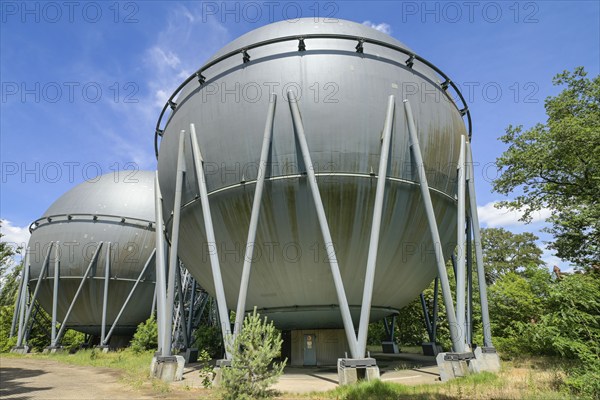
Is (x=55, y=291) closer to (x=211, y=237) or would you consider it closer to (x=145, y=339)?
(x=145, y=339)

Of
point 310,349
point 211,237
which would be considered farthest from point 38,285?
Result: point 310,349

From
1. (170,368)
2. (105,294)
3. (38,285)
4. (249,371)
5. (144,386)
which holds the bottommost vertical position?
(144,386)

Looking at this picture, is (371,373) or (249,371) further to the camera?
(371,373)

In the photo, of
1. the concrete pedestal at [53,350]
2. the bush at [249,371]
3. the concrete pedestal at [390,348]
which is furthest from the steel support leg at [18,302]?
the bush at [249,371]

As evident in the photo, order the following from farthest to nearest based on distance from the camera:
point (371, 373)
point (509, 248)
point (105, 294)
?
point (509, 248) → point (105, 294) → point (371, 373)

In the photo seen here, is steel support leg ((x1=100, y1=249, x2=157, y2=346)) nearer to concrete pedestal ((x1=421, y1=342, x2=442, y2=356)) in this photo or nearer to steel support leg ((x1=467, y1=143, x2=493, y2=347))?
concrete pedestal ((x1=421, y1=342, x2=442, y2=356))

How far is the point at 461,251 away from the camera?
11.5 metres

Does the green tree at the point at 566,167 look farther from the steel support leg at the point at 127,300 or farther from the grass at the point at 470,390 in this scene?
the steel support leg at the point at 127,300

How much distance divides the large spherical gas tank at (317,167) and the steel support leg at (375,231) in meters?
0.29

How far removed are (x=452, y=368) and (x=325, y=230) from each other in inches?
196

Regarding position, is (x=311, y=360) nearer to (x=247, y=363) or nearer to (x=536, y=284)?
(x=247, y=363)

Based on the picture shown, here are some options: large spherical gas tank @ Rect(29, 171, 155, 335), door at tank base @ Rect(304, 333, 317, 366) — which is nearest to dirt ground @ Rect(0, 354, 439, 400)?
door at tank base @ Rect(304, 333, 317, 366)

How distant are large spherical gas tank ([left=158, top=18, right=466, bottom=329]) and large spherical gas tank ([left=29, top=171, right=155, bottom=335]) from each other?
14730mm

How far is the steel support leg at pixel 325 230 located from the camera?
30.9ft
